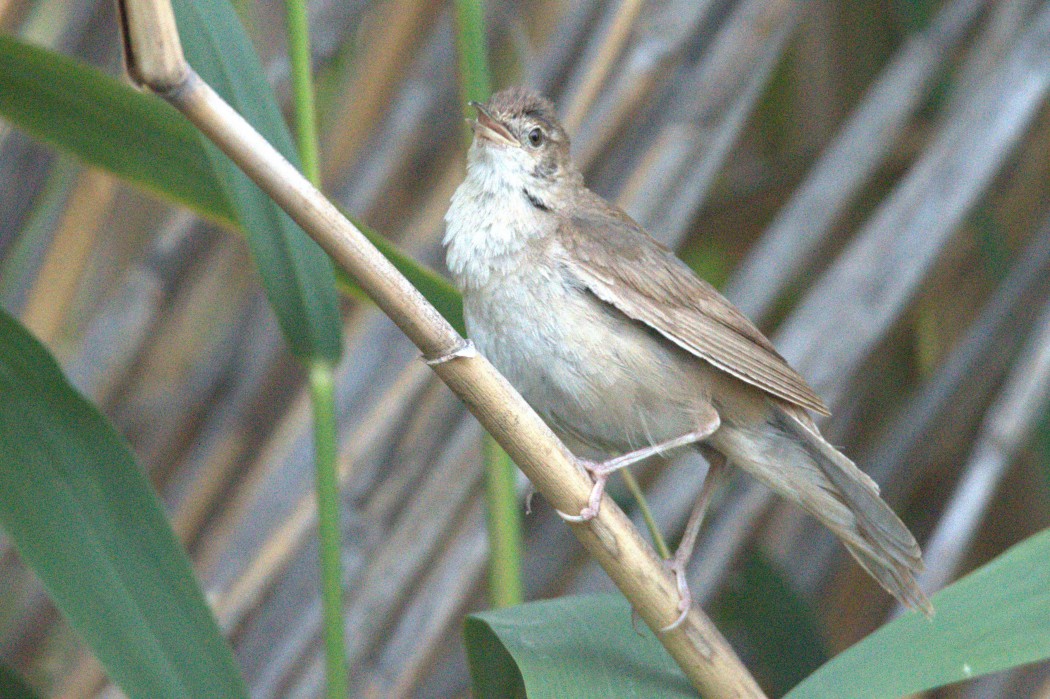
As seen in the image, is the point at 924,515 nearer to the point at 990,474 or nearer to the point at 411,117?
the point at 990,474

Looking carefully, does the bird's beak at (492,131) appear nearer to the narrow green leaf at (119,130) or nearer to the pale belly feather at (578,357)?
the pale belly feather at (578,357)

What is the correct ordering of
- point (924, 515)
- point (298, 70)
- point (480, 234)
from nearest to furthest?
point (298, 70), point (480, 234), point (924, 515)

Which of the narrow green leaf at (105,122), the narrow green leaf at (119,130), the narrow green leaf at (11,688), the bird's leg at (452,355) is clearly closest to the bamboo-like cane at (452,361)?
the bird's leg at (452,355)

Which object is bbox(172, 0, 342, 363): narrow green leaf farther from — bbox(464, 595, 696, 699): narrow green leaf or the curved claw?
the curved claw

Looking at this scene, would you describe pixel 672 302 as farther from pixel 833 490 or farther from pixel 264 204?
pixel 264 204

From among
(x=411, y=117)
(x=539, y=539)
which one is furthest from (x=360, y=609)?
(x=411, y=117)

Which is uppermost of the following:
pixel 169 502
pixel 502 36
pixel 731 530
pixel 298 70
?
pixel 502 36
